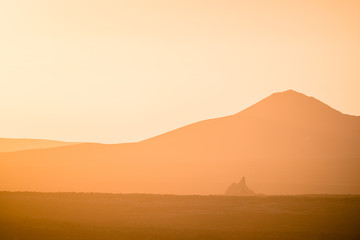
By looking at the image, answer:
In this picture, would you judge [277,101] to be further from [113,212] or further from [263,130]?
[113,212]

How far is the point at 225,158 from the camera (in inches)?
6388

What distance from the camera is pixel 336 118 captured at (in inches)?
6826

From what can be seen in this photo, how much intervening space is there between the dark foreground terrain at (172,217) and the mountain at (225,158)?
48.1 metres

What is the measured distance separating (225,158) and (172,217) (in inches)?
4734

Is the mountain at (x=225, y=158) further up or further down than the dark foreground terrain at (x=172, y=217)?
further up

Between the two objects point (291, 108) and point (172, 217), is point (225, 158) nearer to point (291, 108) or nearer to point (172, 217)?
point (291, 108)

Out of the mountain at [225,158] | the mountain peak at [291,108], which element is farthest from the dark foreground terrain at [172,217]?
the mountain peak at [291,108]

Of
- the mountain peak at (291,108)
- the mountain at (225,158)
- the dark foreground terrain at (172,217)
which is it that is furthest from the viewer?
the mountain peak at (291,108)

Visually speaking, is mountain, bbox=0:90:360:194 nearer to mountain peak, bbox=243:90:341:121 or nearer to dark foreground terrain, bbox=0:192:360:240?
mountain peak, bbox=243:90:341:121

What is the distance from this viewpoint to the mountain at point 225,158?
114 m

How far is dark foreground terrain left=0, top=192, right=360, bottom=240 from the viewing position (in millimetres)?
35469

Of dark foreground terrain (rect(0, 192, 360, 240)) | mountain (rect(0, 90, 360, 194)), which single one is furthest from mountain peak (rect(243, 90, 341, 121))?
dark foreground terrain (rect(0, 192, 360, 240))

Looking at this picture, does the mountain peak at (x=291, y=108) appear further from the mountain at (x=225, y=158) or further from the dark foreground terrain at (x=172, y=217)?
the dark foreground terrain at (x=172, y=217)

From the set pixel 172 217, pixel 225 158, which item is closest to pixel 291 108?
pixel 225 158
